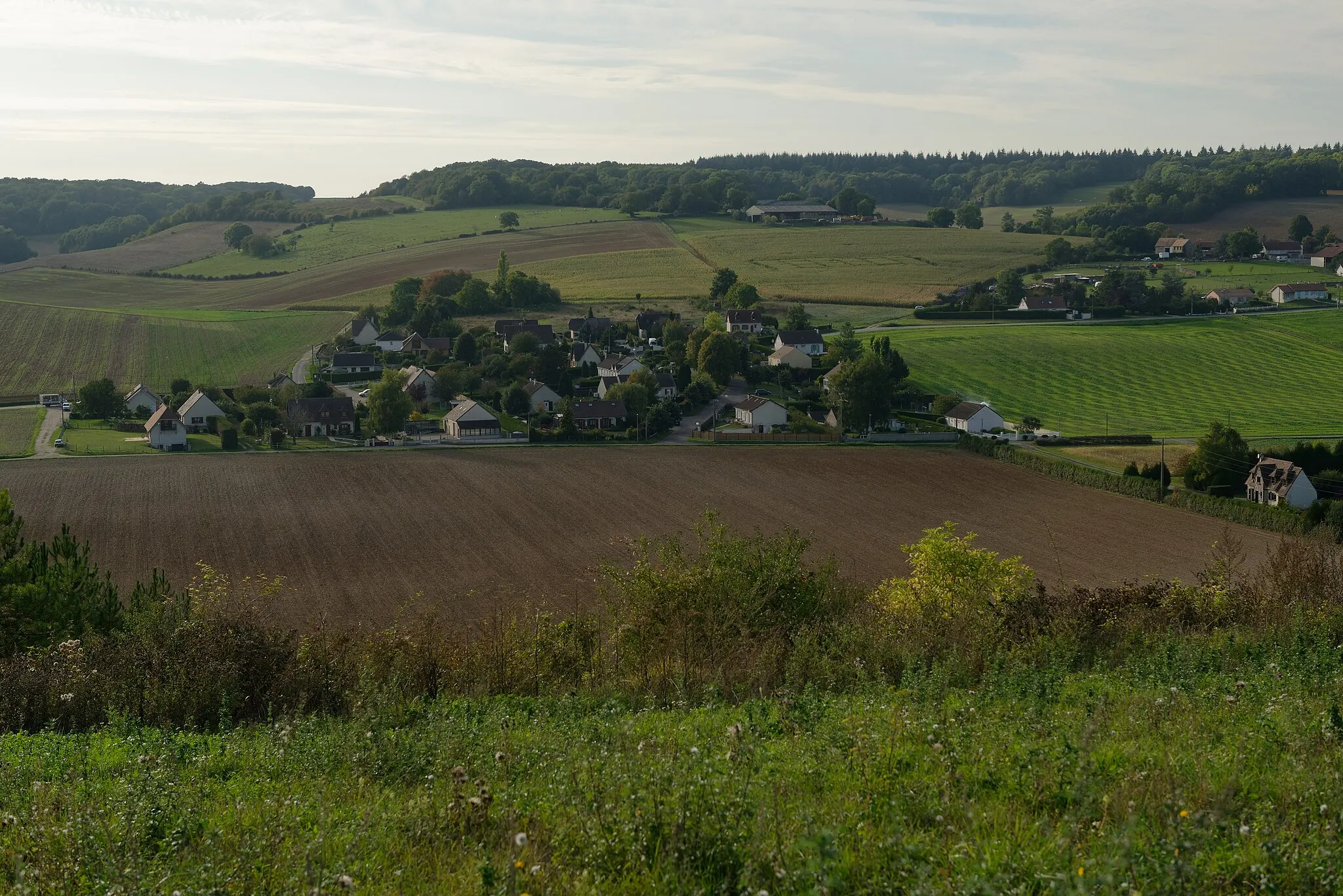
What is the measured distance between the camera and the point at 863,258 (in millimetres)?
111250

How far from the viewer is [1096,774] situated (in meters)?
7.36

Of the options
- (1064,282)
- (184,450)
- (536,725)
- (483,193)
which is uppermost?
(483,193)

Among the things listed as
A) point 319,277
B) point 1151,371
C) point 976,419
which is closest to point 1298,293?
point 1151,371

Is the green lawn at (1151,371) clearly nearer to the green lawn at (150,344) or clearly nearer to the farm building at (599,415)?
the farm building at (599,415)

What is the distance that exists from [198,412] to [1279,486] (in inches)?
2072

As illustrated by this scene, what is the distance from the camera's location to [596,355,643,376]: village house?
69562mm

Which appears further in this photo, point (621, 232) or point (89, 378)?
point (621, 232)

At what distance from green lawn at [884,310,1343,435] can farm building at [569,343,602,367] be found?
2100 cm

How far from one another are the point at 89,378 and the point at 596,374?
32997mm

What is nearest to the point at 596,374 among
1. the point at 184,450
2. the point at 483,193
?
the point at 184,450

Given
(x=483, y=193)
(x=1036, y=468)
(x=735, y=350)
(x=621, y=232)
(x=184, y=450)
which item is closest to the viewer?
(x=1036, y=468)

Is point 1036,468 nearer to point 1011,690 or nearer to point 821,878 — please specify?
point 1011,690

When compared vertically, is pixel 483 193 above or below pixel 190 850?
above

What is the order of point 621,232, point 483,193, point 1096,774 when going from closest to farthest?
point 1096,774, point 621,232, point 483,193
